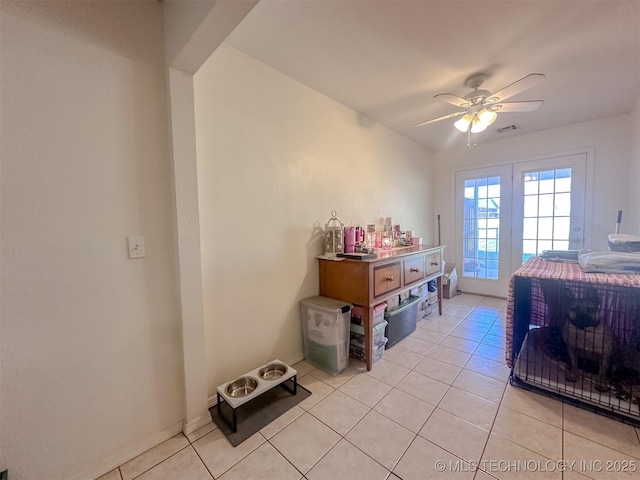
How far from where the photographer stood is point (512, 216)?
364 cm

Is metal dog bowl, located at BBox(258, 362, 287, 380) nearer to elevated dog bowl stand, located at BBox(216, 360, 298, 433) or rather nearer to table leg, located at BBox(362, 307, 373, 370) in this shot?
elevated dog bowl stand, located at BBox(216, 360, 298, 433)

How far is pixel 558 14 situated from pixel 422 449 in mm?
2535

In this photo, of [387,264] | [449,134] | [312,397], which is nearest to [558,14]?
[387,264]

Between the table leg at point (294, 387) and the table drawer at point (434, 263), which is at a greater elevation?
the table drawer at point (434, 263)

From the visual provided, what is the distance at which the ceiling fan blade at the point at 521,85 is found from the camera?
162cm

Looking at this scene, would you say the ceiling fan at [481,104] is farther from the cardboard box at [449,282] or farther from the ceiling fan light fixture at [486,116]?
the cardboard box at [449,282]

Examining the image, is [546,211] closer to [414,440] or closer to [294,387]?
[414,440]

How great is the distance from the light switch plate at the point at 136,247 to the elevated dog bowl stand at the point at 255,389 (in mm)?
943

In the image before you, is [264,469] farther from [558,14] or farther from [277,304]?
[558,14]

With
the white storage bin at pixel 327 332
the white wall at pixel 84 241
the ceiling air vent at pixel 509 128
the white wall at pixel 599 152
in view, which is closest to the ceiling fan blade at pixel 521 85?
the ceiling air vent at pixel 509 128

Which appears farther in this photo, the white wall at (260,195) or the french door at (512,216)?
the french door at (512,216)

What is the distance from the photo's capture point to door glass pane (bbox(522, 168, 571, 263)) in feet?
10.8

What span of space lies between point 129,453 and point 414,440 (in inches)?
59.3

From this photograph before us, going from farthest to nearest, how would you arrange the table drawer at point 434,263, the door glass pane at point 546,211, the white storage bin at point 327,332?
the door glass pane at point 546,211 → the table drawer at point 434,263 → the white storage bin at point 327,332
